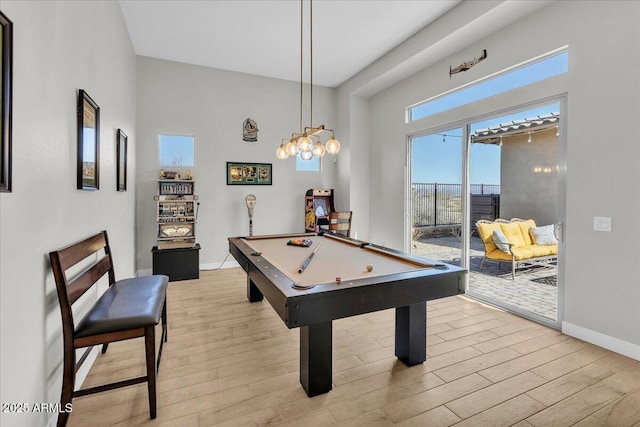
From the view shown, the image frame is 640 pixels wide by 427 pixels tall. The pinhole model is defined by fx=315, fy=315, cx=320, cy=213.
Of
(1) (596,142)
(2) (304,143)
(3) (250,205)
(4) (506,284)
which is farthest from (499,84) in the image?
(3) (250,205)

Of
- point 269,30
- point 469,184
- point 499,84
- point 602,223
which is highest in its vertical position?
point 269,30

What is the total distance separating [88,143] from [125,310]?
137 centimetres

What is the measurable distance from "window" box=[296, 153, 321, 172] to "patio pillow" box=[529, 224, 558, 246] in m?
4.07

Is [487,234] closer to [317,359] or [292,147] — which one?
[292,147]

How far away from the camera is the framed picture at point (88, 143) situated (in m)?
2.27

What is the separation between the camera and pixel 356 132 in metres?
6.26

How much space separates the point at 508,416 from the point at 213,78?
6086 mm

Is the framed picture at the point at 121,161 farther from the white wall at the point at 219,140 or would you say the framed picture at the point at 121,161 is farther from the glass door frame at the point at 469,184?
the glass door frame at the point at 469,184

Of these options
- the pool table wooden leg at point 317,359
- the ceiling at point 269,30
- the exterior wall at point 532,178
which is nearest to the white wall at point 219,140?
the ceiling at point 269,30

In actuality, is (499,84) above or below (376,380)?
above

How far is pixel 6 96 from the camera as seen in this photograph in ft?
4.35

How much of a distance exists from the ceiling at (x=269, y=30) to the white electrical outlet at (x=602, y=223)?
9.22 ft

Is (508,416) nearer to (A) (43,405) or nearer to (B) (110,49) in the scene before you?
(A) (43,405)

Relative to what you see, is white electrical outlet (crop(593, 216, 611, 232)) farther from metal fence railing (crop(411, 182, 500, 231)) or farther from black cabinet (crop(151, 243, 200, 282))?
black cabinet (crop(151, 243, 200, 282))
